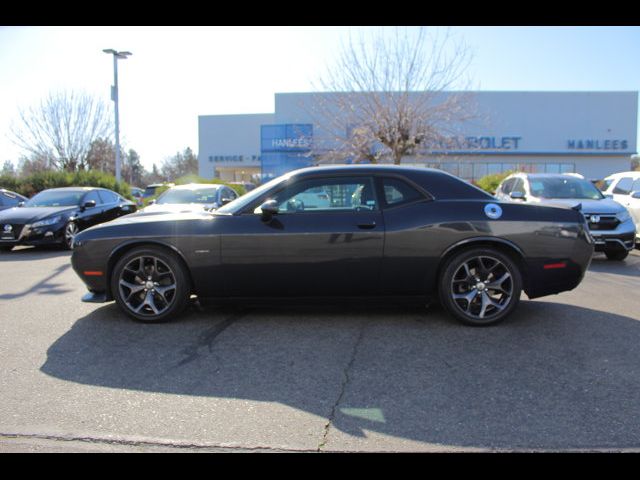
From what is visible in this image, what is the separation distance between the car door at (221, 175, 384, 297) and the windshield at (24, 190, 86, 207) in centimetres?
857

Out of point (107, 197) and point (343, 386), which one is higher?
point (107, 197)

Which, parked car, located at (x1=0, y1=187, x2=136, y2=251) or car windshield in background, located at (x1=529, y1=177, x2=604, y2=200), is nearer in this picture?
car windshield in background, located at (x1=529, y1=177, x2=604, y2=200)

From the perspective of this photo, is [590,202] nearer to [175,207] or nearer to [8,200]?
[175,207]

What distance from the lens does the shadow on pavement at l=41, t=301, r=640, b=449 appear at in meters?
2.85

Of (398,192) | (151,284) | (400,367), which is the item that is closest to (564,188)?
(398,192)

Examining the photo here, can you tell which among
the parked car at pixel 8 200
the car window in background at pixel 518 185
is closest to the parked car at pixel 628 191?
the car window in background at pixel 518 185

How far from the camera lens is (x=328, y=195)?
4.74 meters

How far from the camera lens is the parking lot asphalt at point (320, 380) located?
8.94ft

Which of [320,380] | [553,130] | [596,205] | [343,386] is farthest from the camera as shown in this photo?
[553,130]

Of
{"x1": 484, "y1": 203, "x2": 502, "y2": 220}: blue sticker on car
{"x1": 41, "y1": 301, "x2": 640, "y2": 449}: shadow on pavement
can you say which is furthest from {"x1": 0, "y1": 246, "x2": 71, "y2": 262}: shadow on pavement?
{"x1": 484, "y1": 203, "x2": 502, "y2": 220}: blue sticker on car

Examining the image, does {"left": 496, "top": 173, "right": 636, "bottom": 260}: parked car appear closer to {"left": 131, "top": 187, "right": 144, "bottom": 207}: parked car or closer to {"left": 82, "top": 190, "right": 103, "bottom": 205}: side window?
{"left": 82, "top": 190, "right": 103, "bottom": 205}: side window

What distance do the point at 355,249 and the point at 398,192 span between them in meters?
0.75
